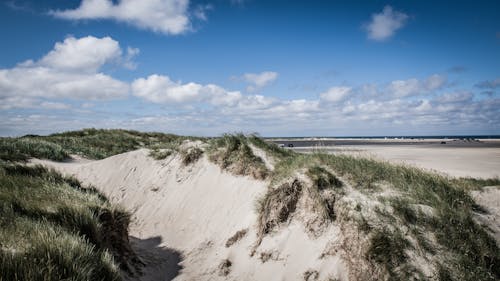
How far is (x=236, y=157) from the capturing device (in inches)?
440

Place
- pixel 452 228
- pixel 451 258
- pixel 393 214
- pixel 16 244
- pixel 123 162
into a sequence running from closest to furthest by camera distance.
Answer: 1. pixel 16 244
2. pixel 451 258
3. pixel 452 228
4. pixel 393 214
5. pixel 123 162

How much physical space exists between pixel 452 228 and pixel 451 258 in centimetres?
63

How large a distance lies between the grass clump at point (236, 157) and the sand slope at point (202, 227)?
0.29 m

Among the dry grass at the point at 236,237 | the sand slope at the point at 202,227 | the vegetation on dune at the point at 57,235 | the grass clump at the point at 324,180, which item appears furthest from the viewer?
the dry grass at the point at 236,237

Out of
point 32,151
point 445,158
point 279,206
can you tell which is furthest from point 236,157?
point 445,158

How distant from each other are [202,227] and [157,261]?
1930 millimetres

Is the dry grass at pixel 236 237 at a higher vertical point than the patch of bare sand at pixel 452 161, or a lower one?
lower

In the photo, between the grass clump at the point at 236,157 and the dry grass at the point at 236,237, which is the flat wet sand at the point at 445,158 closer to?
the grass clump at the point at 236,157

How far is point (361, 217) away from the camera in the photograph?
20.7 ft

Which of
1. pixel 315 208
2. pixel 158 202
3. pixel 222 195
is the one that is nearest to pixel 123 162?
pixel 158 202

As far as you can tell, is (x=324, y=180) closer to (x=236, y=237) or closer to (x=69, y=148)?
(x=236, y=237)

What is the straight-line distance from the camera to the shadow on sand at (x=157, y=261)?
7246 millimetres

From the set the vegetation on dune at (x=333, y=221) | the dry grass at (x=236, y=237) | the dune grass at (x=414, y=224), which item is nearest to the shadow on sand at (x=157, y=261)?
the vegetation on dune at (x=333, y=221)

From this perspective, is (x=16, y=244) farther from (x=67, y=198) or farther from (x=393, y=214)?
(x=393, y=214)
